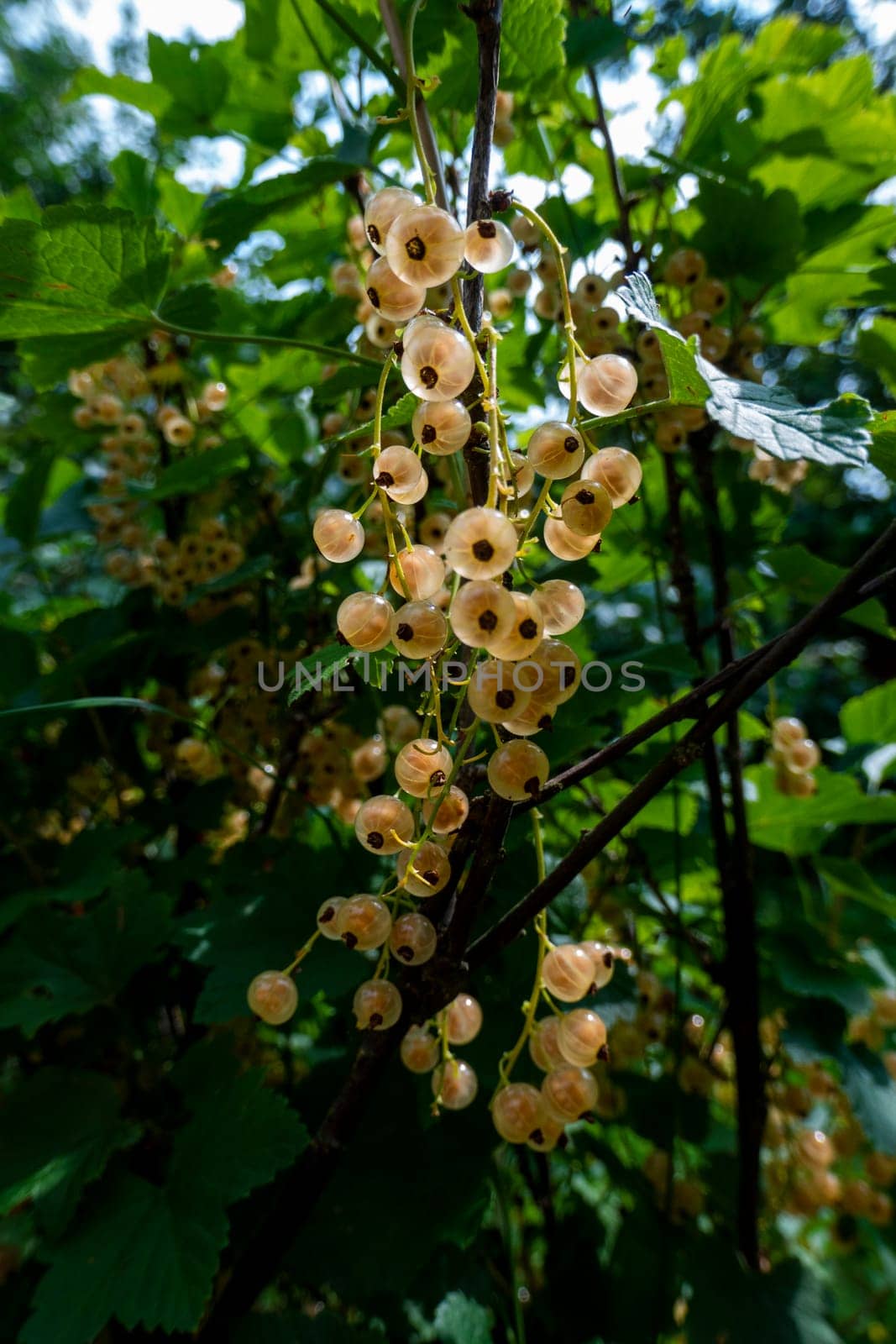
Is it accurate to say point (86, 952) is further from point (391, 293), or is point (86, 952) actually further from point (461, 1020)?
point (391, 293)

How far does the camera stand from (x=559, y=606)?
1.41ft

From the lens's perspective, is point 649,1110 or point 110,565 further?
point 110,565

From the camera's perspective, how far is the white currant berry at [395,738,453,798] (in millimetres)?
441

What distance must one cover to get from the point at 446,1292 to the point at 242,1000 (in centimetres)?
36

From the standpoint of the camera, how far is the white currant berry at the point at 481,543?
Answer: 1.23ft

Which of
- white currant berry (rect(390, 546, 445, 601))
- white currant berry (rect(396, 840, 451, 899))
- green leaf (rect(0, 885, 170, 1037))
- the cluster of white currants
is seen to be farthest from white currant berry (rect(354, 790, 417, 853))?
the cluster of white currants

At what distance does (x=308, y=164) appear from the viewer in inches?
29.9

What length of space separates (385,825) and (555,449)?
223mm

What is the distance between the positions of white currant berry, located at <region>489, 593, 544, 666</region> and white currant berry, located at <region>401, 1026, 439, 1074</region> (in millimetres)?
276

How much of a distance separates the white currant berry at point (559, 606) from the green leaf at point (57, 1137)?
64 centimetres

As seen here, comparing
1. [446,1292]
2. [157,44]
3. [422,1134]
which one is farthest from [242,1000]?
[157,44]

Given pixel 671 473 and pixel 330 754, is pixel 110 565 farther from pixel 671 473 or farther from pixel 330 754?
pixel 671 473

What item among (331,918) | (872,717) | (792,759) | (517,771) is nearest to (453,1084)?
(331,918)

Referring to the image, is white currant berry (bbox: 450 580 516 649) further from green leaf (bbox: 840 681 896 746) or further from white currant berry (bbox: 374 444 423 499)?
green leaf (bbox: 840 681 896 746)
